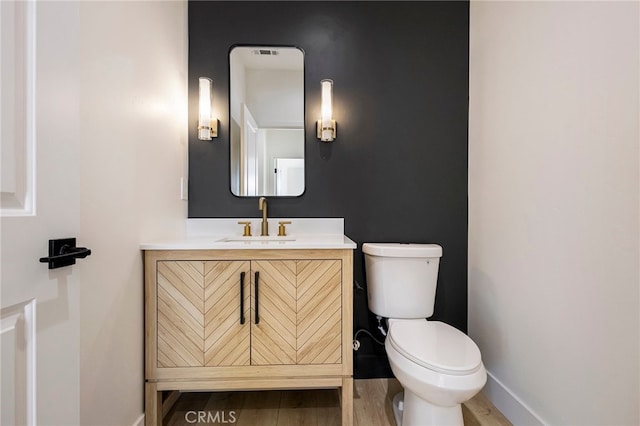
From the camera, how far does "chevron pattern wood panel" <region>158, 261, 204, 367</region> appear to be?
1.27m

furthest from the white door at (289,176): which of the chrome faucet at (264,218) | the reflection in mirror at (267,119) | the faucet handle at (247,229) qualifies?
the faucet handle at (247,229)

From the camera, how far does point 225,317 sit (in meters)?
1.28

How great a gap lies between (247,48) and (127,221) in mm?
1238

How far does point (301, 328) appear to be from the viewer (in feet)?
4.25

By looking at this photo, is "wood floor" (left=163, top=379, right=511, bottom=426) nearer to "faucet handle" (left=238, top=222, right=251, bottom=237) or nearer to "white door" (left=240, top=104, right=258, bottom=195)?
"faucet handle" (left=238, top=222, right=251, bottom=237)

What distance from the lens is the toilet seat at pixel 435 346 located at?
1120 millimetres

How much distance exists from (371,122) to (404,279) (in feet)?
3.12

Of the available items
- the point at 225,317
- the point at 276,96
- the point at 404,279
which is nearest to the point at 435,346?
the point at 404,279

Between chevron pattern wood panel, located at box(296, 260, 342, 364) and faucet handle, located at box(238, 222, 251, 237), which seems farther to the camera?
faucet handle, located at box(238, 222, 251, 237)

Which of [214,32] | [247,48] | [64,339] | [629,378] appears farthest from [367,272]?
[214,32]

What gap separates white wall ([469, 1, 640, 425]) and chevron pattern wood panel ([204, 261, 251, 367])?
126 centimetres

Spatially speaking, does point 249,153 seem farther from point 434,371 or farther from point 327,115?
point 434,371

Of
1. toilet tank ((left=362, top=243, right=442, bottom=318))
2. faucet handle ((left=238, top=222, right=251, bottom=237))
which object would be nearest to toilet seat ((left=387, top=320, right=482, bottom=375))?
toilet tank ((left=362, top=243, right=442, bottom=318))

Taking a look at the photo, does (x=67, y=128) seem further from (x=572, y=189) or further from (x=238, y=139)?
(x=572, y=189)
